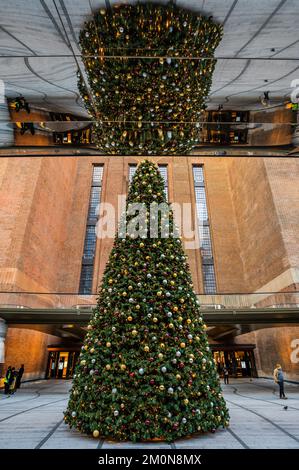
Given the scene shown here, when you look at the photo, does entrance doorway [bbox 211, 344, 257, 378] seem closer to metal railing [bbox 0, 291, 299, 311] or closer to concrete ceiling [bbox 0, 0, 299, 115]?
metal railing [bbox 0, 291, 299, 311]

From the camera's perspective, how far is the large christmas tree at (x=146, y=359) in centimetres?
320

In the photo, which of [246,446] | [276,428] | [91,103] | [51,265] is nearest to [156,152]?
[91,103]

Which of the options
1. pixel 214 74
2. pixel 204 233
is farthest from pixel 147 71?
pixel 204 233

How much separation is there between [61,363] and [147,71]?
60.2 ft

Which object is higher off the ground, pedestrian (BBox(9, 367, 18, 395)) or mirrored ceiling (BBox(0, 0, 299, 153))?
mirrored ceiling (BBox(0, 0, 299, 153))

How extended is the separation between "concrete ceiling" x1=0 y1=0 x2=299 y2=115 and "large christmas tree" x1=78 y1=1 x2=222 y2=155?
218mm

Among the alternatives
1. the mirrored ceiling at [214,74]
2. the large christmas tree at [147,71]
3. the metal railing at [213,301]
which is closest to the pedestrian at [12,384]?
the metal railing at [213,301]

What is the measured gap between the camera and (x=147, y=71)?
4031 mm

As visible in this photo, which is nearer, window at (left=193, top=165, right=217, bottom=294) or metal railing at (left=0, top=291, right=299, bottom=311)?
metal railing at (left=0, top=291, right=299, bottom=311)

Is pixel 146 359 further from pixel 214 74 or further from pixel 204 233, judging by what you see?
pixel 204 233

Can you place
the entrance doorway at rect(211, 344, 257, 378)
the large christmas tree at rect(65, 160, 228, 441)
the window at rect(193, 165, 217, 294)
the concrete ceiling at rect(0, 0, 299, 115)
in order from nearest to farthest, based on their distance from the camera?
the large christmas tree at rect(65, 160, 228, 441) → the concrete ceiling at rect(0, 0, 299, 115) → the entrance doorway at rect(211, 344, 257, 378) → the window at rect(193, 165, 217, 294)

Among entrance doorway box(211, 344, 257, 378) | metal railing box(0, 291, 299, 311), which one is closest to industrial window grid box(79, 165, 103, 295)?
metal railing box(0, 291, 299, 311)

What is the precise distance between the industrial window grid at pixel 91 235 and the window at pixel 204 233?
28.2 ft

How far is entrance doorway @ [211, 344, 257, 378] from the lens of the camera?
697 inches
